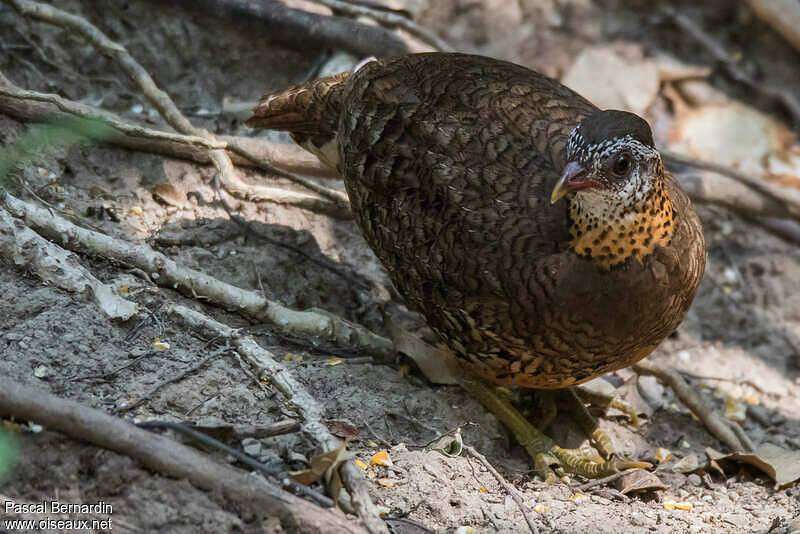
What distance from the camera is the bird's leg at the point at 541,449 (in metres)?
3.91

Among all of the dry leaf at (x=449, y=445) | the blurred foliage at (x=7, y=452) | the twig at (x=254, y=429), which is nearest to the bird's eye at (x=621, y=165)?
the dry leaf at (x=449, y=445)

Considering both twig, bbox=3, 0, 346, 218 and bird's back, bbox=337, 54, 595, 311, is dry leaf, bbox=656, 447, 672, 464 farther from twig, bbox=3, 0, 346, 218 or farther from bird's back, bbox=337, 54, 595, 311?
twig, bbox=3, 0, 346, 218

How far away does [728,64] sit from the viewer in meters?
6.55

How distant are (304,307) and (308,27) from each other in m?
1.88

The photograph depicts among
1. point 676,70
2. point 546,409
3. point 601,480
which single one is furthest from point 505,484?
point 676,70

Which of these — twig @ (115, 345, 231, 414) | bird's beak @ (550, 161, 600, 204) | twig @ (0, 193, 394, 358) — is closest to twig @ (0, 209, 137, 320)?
twig @ (0, 193, 394, 358)

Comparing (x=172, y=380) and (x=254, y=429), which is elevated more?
(x=254, y=429)

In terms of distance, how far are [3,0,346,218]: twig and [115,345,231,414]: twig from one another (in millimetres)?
1269

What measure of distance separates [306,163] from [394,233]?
1.27 meters

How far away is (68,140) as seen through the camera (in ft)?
14.7

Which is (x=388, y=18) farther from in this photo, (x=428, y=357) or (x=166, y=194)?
(x=428, y=357)

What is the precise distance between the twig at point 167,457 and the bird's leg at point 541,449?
53.9 inches

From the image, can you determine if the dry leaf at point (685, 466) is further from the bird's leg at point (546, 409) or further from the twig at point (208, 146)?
the twig at point (208, 146)

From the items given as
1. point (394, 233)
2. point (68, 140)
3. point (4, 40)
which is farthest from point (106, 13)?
point (394, 233)
